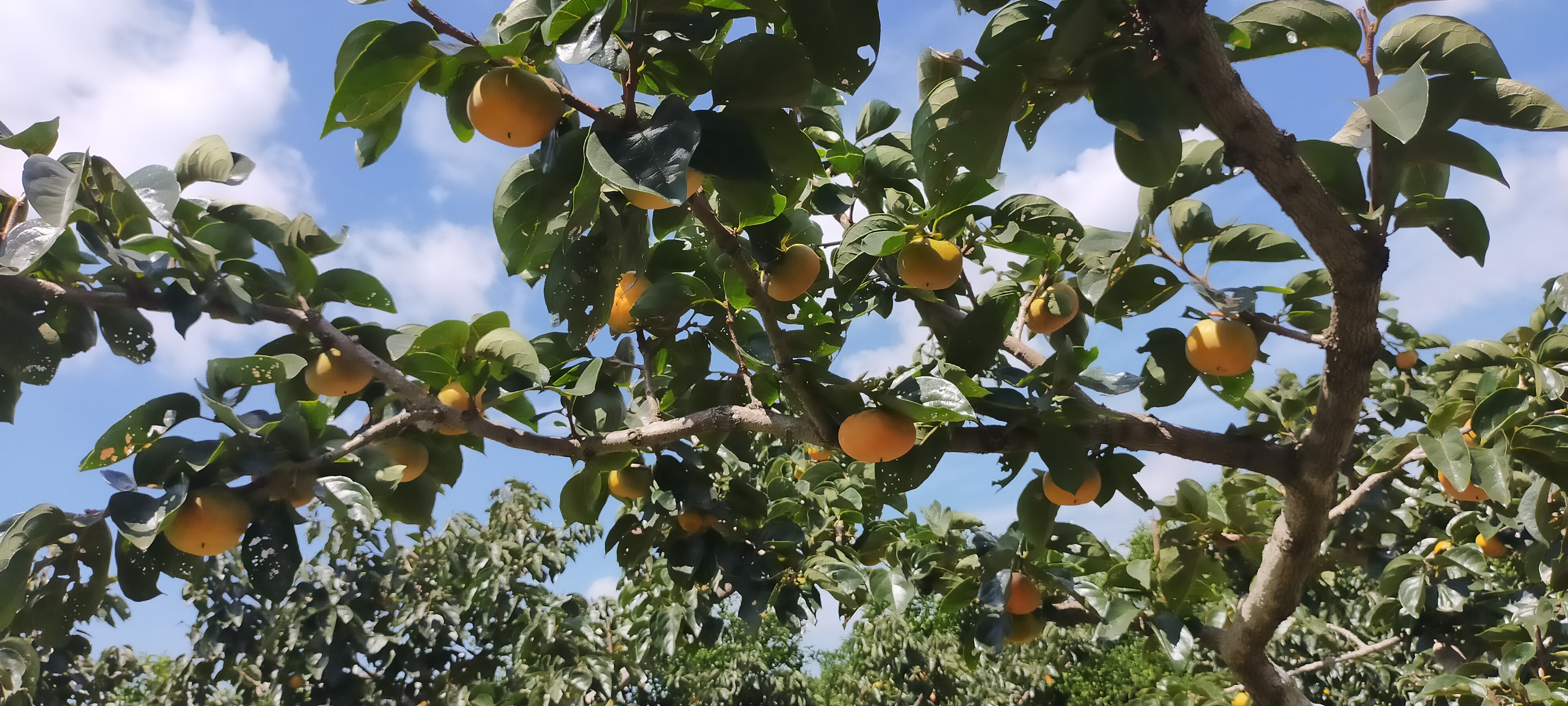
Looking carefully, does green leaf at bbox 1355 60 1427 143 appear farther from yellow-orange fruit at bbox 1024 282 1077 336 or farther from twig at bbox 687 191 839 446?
yellow-orange fruit at bbox 1024 282 1077 336

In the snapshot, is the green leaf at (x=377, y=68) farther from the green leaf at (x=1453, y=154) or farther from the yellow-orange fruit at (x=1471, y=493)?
the yellow-orange fruit at (x=1471, y=493)

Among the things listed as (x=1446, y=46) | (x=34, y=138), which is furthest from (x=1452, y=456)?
(x=34, y=138)

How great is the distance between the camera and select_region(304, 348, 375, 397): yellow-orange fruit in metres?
1.61

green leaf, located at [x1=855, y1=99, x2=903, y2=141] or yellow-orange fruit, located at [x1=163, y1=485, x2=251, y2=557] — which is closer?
yellow-orange fruit, located at [x1=163, y1=485, x2=251, y2=557]

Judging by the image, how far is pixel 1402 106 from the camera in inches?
34.9

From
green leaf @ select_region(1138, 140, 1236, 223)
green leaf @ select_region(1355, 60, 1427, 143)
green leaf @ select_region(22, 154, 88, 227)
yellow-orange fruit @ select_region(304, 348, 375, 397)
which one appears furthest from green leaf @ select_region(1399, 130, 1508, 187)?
green leaf @ select_region(22, 154, 88, 227)

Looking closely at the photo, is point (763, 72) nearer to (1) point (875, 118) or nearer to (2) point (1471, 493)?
(1) point (875, 118)

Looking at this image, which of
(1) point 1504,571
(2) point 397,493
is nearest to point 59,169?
(2) point 397,493

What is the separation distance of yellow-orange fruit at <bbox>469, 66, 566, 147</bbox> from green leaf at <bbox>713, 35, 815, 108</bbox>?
0.18 m

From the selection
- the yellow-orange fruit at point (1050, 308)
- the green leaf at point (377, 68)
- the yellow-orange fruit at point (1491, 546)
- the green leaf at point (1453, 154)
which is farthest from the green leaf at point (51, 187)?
the yellow-orange fruit at point (1491, 546)

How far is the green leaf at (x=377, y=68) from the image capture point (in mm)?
833

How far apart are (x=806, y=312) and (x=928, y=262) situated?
275mm

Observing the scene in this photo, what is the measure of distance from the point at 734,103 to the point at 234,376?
1032 mm

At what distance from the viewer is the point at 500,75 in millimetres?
871
